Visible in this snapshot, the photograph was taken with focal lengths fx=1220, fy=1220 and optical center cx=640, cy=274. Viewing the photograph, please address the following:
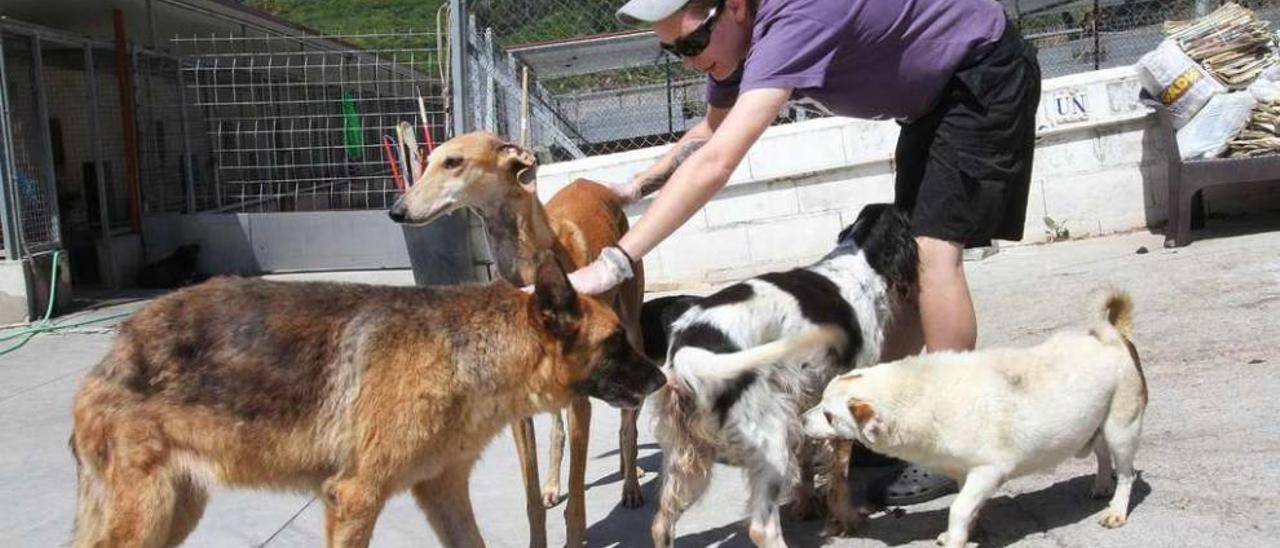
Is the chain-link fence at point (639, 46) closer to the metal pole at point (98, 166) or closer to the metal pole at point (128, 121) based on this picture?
the metal pole at point (98, 166)

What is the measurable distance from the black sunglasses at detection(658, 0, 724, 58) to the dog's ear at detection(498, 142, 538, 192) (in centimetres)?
101

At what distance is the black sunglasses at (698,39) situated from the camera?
3.94m

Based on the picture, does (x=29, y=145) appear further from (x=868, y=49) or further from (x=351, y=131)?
(x=868, y=49)

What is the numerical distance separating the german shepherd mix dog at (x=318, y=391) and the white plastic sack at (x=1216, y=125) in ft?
21.9

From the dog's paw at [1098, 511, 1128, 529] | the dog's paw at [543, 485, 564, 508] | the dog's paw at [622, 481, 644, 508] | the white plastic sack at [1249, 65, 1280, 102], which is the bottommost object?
the dog's paw at [543, 485, 564, 508]

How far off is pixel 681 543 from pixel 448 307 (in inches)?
52.8

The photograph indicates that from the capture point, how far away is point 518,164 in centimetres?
492

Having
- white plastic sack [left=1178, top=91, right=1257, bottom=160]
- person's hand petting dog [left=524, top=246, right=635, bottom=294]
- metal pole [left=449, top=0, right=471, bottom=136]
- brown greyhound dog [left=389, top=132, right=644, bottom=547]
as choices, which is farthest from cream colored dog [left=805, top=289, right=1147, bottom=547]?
metal pole [left=449, top=0, right=471, bottom=136]

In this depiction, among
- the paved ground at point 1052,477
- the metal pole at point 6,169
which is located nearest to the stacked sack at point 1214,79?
the paved ground at point 1052,477

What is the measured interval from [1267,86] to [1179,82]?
1.99 feet

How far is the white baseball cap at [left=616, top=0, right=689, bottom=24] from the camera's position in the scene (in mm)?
3816

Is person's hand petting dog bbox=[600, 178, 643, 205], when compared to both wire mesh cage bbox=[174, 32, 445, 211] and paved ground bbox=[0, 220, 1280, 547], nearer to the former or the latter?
paved ground bbox=[0, 220, 1280, 547]

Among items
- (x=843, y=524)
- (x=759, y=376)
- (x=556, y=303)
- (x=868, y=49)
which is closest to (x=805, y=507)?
(x=843, y=524)

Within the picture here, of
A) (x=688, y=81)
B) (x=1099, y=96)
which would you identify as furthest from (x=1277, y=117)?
(x=688, y=81)
